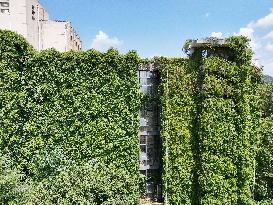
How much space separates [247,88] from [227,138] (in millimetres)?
3483

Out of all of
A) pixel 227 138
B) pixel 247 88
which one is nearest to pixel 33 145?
pixel 227 138

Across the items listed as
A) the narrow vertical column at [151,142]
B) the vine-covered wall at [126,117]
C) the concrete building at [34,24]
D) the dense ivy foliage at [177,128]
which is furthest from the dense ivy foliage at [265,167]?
the concrete building at [34,24]

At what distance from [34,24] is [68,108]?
48.0ft

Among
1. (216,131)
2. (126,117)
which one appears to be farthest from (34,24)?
(216,131)

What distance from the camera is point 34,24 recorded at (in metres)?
35.1

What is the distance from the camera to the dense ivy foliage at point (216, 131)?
23.5 m

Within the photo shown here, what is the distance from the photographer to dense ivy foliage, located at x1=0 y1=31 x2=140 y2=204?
76.3ft

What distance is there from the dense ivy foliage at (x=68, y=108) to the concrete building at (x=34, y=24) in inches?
382

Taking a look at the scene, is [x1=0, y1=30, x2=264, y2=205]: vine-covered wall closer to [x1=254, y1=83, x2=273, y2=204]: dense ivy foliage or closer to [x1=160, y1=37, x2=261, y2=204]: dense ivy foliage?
[x1=160, y1=37, x2=261, y2=204]: dense ivy foliage

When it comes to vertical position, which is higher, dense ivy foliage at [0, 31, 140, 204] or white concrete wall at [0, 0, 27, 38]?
white concrete wall at [0, 0, 27, 38]

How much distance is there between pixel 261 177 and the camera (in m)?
26.3

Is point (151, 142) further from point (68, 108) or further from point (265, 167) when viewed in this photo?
point (265, 167)

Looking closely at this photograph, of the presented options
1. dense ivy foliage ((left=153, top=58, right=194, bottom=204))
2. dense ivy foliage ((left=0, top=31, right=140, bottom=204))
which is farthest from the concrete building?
dense ivy foliage ((left=153, top=58, right=194, bottom=204))

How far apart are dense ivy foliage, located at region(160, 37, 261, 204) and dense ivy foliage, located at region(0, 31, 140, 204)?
3.02 metres
